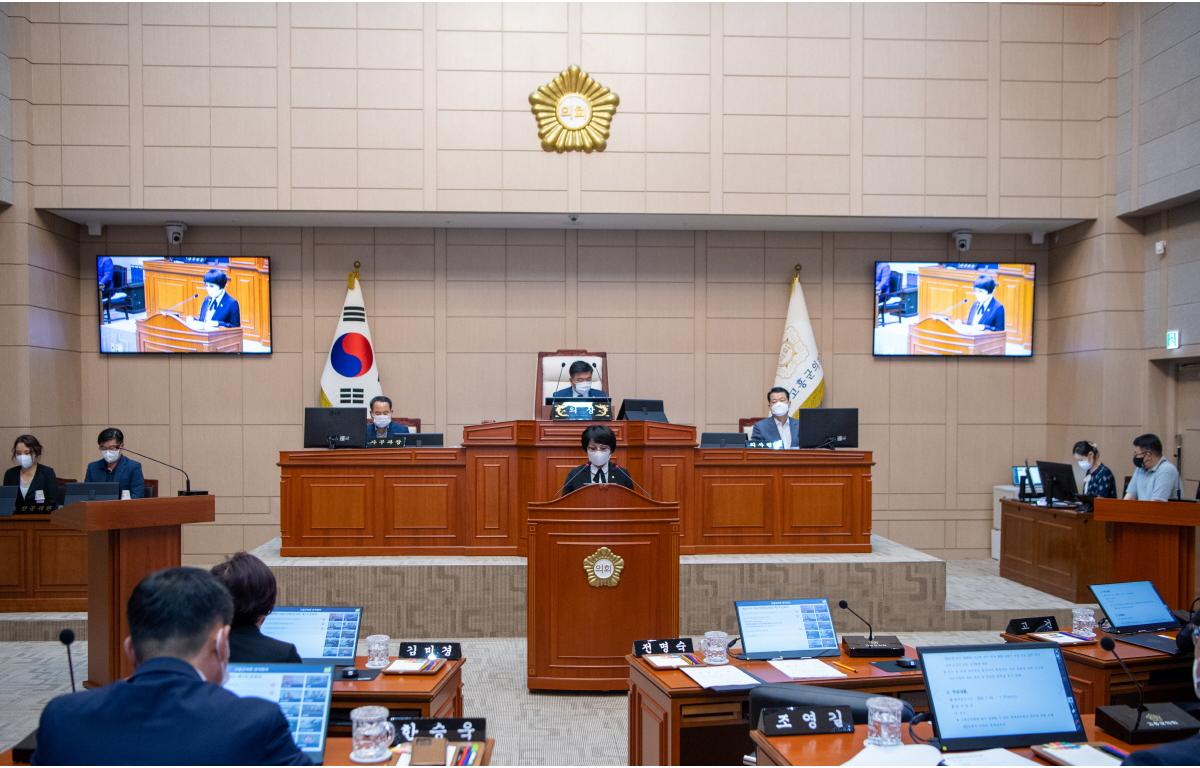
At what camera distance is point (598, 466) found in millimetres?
5691

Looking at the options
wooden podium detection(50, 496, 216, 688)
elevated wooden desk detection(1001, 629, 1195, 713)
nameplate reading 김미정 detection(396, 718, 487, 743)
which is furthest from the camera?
wooden podium detection(50, 496, 216, 688)

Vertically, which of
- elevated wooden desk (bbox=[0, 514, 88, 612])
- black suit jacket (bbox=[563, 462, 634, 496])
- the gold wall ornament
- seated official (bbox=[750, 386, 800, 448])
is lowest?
elevated wooden desk (bbox=[0, 514, 88, 612])

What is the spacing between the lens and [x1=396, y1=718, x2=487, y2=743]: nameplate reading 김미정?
2613 millimetres

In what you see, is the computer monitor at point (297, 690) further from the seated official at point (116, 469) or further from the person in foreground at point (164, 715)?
the seated official at point (116, 469)

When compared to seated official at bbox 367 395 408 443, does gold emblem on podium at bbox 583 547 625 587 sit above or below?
below

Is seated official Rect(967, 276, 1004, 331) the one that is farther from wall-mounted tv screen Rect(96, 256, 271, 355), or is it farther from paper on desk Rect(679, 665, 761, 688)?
wall-mounted tv screen Rect(96, 256, 271, 355)

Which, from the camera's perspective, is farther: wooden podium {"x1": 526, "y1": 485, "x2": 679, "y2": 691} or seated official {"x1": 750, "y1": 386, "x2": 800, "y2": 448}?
seated official {"x1": 750, "y1": 386, "x2": 800, "y2": 448}

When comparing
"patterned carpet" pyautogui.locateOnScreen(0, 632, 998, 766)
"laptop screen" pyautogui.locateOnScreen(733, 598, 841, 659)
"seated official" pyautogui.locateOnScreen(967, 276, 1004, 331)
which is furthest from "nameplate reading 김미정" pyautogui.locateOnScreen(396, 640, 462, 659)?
"seated official" pyautogui.locateOnScreen(967, 276, 1004, 331)

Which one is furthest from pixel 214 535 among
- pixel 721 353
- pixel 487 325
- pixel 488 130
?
pixel 721 353

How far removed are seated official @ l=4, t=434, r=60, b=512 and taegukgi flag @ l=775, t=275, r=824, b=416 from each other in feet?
23.3

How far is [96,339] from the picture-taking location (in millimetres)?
9305

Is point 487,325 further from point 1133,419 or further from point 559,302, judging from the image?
point 1133,419

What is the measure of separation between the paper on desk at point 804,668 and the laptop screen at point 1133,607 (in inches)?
64.4

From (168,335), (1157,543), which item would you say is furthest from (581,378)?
(168,335)
